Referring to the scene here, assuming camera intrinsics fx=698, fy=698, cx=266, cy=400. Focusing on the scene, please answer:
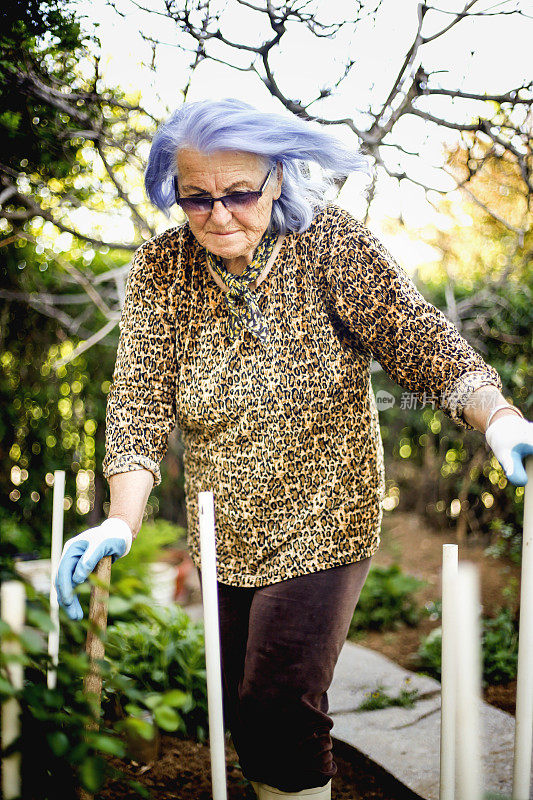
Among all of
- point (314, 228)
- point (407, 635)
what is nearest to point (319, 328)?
point (314, 228)

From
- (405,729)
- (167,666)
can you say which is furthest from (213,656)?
(405,729)

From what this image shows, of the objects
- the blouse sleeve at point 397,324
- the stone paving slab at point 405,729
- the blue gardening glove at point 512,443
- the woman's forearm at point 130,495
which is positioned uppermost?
the blouse sleeve at point 397,324

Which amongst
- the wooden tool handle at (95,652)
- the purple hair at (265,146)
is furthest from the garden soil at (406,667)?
the purple hair at (265,146)

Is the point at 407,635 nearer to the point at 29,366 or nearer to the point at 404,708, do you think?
the point at 404,708

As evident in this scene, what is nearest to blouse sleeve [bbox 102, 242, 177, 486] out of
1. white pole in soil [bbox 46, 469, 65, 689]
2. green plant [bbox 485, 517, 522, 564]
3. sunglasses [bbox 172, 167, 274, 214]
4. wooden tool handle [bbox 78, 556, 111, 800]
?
white pole in soil [bbox 46, 469, 65, 689]

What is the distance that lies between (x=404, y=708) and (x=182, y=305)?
1793 mm

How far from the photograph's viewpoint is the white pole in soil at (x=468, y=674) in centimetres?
99

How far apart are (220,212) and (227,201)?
29mm

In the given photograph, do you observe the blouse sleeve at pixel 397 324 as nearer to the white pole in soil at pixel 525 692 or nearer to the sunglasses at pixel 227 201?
the sunglasses at pixel 227 201

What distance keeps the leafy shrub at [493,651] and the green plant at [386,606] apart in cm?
30

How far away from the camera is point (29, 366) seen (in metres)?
3.97

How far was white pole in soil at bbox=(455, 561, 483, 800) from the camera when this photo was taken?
0.99 metres

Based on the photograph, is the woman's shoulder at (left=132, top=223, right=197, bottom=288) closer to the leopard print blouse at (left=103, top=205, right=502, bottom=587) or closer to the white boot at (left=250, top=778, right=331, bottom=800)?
the leopard print blouse at (left=103, top=205, right=502, bottom=587)

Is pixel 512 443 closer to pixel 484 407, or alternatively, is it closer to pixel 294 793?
pixel 484 407
